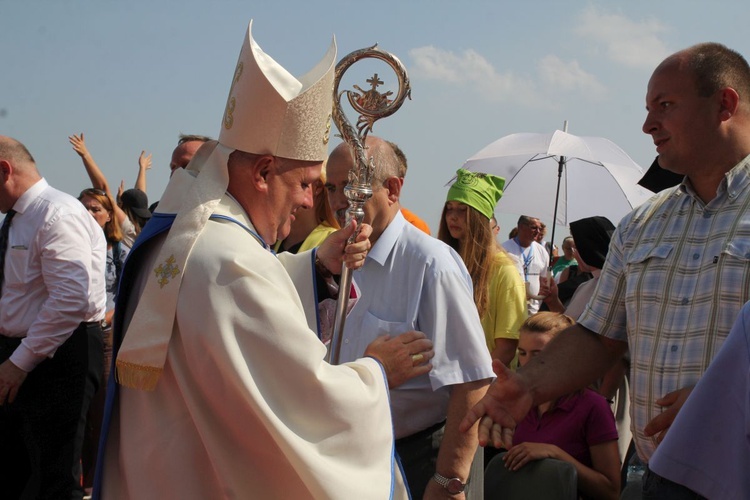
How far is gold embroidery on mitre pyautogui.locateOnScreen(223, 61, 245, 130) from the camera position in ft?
9.11

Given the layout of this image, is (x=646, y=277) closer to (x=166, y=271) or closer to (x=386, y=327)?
(x=386, y=327)

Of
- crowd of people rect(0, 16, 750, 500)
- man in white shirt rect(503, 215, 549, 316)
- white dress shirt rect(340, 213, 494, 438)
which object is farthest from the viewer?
man in white shirt rect(503, 215, 549, 316)

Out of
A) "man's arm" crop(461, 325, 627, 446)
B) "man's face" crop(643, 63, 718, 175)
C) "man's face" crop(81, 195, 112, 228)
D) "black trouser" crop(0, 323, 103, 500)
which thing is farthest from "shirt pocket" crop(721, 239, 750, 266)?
"man's face" crop(81, 195, 112, 228)

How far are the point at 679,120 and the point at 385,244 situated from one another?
4.00 feet

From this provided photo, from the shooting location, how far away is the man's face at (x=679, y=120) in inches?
120

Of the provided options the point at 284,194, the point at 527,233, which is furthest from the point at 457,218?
the point at 527,233

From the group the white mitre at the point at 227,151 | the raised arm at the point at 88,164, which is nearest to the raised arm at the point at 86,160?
the raised arm at the point at 88,164

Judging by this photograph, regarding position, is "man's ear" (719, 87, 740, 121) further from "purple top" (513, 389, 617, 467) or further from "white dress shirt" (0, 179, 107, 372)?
"white dress shirt" (0, 179, 107, 372)

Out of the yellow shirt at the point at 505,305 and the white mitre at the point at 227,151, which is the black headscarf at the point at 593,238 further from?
the white mitre at the point at 227,151

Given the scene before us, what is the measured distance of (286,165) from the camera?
108 inches

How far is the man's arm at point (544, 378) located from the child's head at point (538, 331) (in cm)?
122

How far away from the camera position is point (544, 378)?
3.25 metres

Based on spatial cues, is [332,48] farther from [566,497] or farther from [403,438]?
[566,497]

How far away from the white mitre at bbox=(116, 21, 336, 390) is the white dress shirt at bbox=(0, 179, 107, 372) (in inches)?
115
